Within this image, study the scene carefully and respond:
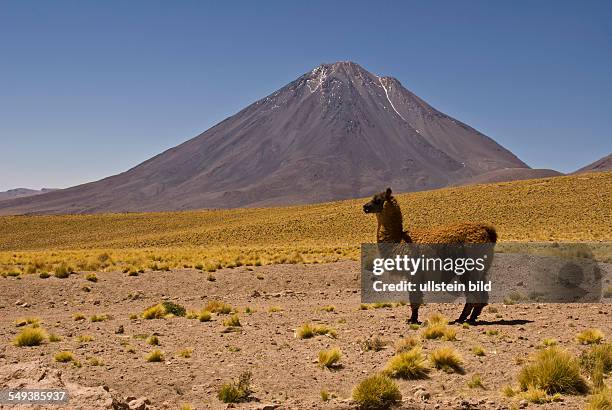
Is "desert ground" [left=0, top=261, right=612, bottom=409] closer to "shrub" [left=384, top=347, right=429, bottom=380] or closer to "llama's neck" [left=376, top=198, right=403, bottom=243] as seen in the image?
"shrub" [left=384, top=347, right=429, bottom=380]

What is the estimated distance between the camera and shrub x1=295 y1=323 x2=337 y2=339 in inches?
461

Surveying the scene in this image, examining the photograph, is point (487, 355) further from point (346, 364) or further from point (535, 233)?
point (535, 233)

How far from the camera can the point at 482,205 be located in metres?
62.9

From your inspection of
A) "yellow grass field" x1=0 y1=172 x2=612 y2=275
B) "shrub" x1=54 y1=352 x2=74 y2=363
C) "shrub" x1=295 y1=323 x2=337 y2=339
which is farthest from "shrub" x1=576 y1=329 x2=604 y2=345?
"yellow grass field" x1=0 y1=172 x2=612 y2=275

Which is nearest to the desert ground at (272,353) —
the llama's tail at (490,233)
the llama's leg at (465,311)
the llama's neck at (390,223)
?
the llama's leg at (465,311)

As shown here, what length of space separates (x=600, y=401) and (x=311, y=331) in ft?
19.8

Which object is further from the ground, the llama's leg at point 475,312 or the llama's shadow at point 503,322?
the llama's leg at point 475,312

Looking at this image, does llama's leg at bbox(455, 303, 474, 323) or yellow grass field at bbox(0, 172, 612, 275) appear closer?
llama's leg at bbox(455, 303, 474, 323)

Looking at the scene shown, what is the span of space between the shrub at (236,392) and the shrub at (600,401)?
4.39 m

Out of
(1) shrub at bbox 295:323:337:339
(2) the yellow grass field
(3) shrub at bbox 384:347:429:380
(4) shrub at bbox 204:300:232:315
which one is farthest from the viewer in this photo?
(2) the yellow grass field

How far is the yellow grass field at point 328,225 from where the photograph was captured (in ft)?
155

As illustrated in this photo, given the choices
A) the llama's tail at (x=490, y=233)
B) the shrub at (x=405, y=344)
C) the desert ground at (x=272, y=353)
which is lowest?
the desert ground at (x=272, y=353)

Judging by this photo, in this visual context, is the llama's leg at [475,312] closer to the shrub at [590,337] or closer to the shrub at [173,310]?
the shrub at [590,337]

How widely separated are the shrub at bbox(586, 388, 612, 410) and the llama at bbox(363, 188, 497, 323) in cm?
528
